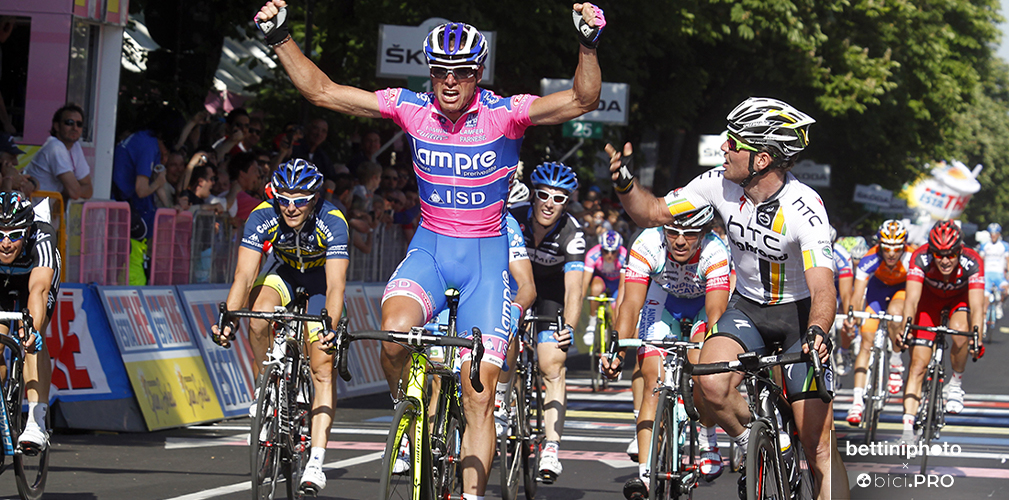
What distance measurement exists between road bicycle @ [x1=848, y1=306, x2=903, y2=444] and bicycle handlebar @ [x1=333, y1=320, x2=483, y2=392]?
23.4 feet

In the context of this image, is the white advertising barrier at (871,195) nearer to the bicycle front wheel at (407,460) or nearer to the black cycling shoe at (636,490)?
the black cycling shoe at (636,490)

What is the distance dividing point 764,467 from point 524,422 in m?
3.25

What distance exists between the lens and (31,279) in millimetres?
7766

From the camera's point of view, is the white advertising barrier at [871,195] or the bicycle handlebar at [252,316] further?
the white advertising barrier at [871,195]

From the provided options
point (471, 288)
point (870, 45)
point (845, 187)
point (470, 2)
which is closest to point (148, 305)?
point (471, 288)

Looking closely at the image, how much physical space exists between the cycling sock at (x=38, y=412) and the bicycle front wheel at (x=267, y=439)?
1252mm

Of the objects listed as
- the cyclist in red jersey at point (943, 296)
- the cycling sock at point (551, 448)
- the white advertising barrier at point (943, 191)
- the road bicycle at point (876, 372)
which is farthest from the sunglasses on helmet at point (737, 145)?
the white advertising barrier at point (943, 191)

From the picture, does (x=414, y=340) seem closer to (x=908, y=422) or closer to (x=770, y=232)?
(x=770, y=232)

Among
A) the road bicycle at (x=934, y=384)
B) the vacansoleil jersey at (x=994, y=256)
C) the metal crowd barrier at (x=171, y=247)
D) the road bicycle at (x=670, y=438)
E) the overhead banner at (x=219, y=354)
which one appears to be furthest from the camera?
the vacansoleil jersey at (x=994, y=256)

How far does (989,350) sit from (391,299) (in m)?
22.3

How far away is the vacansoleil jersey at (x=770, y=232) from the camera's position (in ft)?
20.5

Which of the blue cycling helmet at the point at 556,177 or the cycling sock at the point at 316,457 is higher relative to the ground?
the blue cycling helmet at the point at 556,177

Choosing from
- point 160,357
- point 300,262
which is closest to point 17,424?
point 300,262

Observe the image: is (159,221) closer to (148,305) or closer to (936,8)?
(148,305)
